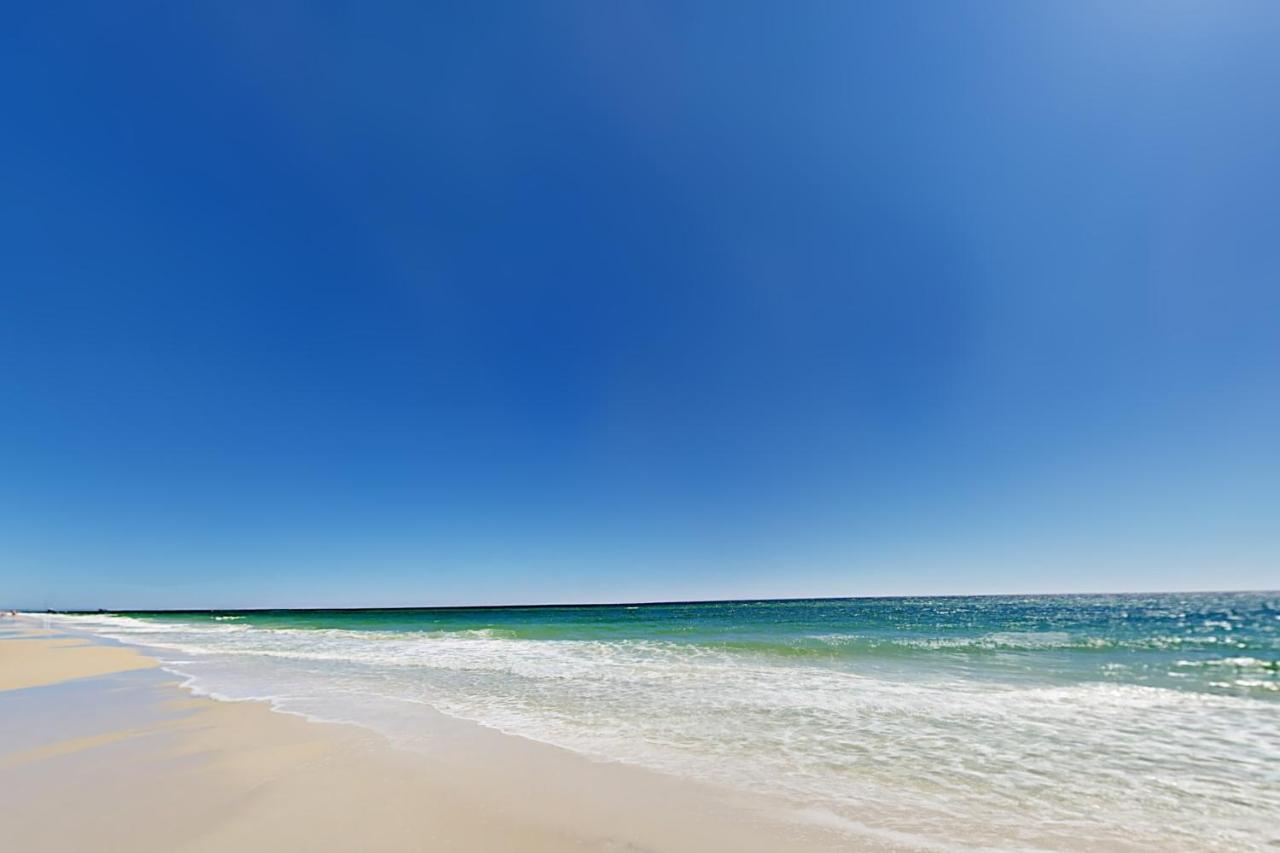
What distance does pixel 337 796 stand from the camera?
5.68 meters

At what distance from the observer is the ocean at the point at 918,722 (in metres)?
5.37

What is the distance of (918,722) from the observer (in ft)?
29.6

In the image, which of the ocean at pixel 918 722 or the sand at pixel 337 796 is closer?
the sand at pixel 337 796

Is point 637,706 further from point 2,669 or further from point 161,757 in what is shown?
point 2,669

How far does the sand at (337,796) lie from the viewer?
4.68 metres

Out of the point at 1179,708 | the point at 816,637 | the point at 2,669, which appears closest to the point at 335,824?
the point at 1179,708

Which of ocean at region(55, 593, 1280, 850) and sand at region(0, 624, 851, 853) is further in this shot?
ocean at region(55, 593, 1280, 850)

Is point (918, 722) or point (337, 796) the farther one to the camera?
point (918, 722)

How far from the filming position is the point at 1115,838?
493 centimetres

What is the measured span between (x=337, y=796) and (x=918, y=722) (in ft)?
27.0

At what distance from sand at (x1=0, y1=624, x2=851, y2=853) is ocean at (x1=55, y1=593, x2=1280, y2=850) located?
667 mm

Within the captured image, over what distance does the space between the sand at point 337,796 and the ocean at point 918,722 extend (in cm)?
67

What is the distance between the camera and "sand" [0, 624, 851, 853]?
4.68 m

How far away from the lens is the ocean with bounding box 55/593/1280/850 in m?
5.37
